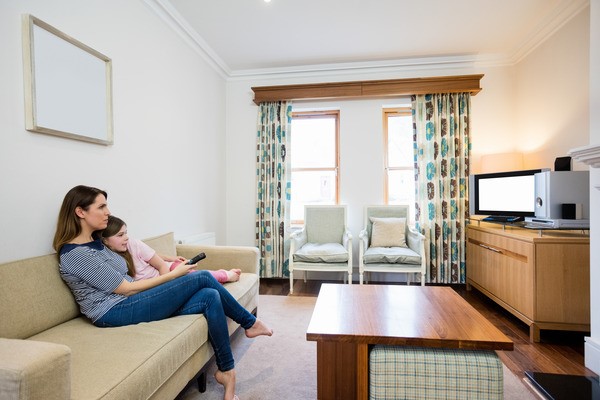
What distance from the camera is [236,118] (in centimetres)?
418

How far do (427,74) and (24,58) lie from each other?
3.79 meters

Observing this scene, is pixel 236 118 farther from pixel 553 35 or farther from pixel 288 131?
pixel 553 35


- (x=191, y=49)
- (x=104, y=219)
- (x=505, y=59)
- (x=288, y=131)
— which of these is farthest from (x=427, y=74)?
(x=104, y=219)

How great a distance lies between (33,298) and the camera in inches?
53.6

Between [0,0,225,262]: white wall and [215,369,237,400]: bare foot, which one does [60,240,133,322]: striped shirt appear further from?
[215,369,237,400]: bare foot

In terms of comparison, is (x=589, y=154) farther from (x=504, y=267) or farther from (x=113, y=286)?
(x=113, y=286)

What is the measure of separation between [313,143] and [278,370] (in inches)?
116

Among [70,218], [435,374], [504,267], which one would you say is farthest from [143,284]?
[504,267]

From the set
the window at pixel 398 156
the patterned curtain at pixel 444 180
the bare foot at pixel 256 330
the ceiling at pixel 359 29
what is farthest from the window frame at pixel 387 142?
the bare foot at pixel 256 330

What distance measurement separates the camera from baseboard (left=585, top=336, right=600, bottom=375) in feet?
6.02

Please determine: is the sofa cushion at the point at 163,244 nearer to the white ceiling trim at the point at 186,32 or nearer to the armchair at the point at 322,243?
the armchair at the point at 322,243

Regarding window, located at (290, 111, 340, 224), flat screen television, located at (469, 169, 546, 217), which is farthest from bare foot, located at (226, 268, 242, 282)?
flat screen television, located at (469, 169, 546, 217)

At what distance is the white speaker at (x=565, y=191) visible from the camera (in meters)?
2.34

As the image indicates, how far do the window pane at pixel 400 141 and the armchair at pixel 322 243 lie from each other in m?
0.97
